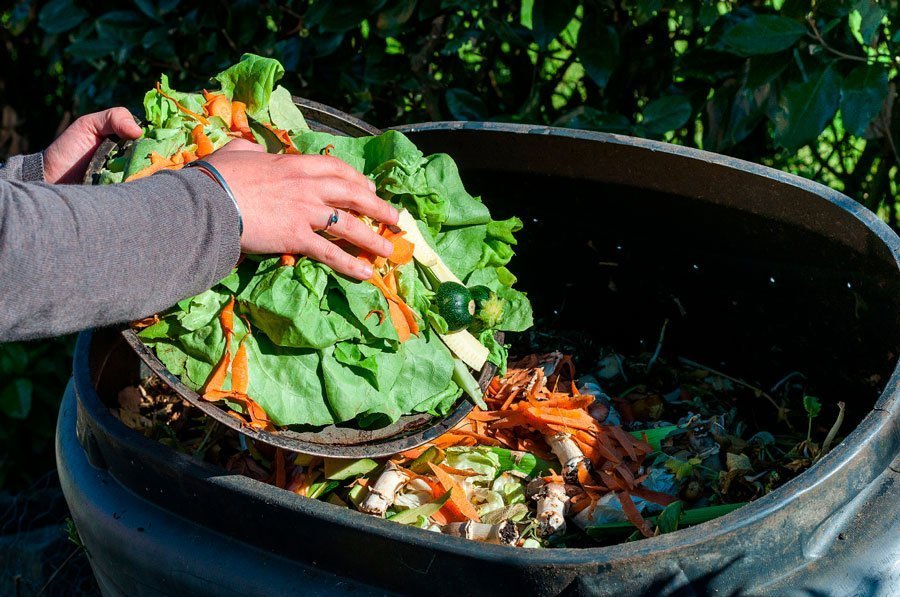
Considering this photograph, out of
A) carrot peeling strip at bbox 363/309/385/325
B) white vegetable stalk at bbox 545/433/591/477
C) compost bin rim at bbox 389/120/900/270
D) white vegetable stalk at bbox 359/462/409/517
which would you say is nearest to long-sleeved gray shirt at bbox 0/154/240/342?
carrot peeling strip at bbox 363/309/385/325

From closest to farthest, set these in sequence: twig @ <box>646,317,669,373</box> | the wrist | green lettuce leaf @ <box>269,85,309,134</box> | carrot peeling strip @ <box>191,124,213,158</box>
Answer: the wrist < carrot peeling strip @ <box>191,124,213,158</box> < green lettuce leaf @ <box>269,85,309,134</box> < twig @ <box>646,317,669,373</box>

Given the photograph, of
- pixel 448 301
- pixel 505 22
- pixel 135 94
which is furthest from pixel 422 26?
pixel 448 301

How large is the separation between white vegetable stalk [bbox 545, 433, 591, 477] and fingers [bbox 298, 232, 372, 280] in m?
0.73

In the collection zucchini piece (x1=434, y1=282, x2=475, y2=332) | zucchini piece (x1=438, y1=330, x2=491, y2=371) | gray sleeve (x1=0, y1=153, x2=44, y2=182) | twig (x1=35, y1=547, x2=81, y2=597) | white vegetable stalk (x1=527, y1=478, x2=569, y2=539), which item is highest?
zucchini piece (x1=434, y1=282, x2=475, y2=332)

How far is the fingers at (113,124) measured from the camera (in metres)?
2.05

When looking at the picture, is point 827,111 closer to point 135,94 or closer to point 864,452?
point 864,452

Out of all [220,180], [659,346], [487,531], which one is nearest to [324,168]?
[220,180]

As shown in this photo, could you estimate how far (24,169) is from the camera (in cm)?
211

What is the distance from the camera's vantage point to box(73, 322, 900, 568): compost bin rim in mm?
1440

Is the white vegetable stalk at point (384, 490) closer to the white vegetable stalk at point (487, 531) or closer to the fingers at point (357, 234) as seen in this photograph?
the white vegetable stalk at point (487, 531)

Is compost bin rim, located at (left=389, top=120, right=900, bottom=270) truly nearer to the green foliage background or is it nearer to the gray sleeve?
the green foliage background

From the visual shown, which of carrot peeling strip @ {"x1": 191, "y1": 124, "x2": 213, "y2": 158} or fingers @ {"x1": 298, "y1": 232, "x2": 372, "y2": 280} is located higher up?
carrot peeling strip @ {"x1": 191, "y1": 124, "x2": 213, "y2": 158}

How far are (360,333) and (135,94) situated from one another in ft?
8.25

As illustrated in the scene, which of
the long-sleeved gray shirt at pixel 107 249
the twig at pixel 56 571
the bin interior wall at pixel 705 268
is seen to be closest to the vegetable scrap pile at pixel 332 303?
the long-sleeved gray shirt at pixel 107 249
